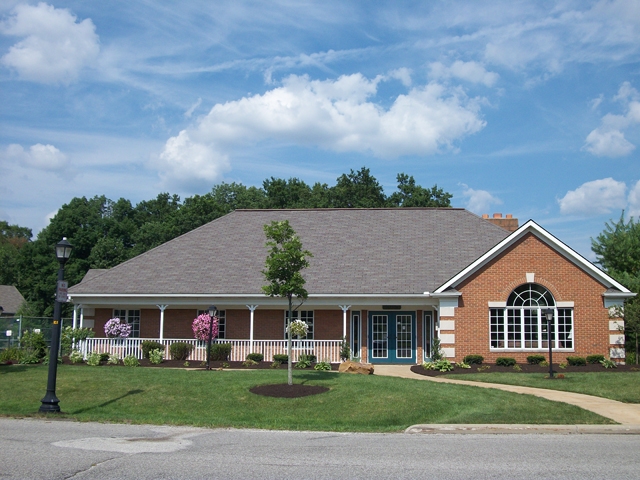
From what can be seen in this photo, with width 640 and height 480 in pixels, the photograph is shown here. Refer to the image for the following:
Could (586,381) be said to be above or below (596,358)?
below

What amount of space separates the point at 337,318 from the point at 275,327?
271 centimetres

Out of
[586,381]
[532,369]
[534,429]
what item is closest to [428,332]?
[532,369]

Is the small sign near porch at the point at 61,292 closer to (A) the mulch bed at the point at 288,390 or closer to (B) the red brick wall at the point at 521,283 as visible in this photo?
(A) the mulch bed at the point at 288,390

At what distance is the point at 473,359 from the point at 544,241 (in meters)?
5.34

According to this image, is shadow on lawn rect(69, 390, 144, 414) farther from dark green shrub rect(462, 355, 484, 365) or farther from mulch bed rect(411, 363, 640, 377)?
dark green shrub rect(462, 355, 484, 365)

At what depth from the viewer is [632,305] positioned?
23234 mm

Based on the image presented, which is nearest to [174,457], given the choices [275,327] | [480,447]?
[480,447]

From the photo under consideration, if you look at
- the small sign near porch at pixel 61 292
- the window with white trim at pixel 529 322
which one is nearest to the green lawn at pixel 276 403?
the small sign near porch at pixel 61 292

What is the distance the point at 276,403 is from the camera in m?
15.7

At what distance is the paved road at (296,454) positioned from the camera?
8531 mm

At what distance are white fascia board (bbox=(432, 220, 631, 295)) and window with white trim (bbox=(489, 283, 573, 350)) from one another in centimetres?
159

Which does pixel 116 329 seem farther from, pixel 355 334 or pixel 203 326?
pixel 355 334

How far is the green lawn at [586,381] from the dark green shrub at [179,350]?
10.6 meters

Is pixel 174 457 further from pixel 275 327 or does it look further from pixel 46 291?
pixel 46 291
